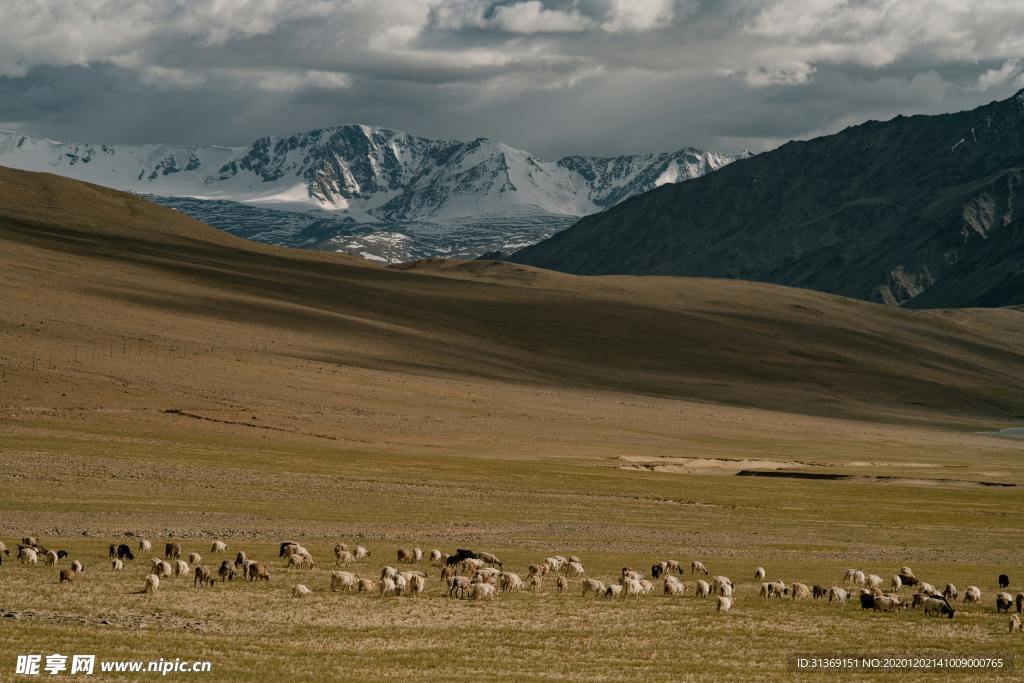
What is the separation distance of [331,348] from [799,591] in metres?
102

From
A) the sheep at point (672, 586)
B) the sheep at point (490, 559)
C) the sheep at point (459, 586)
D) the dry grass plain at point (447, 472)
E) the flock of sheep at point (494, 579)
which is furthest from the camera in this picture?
the sheep at point (490, 559)

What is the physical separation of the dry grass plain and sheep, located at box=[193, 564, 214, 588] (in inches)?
25.3

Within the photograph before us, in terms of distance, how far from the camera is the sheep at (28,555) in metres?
34.3

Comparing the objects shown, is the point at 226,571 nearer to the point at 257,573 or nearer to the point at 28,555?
the point at 257,573

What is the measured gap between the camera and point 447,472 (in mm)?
65875

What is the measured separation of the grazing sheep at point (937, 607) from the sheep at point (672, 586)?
6363mm

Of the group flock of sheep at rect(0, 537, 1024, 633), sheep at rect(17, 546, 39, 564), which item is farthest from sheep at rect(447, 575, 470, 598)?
sheep at rect(17, 546, 39, 564)

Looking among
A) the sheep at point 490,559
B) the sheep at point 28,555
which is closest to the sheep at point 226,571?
the sheep at point 28,555

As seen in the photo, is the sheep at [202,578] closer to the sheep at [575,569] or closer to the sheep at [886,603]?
the sheep at [575,569]

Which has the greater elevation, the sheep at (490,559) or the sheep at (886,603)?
the sheep at (886,603)

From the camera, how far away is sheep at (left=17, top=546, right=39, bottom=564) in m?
34.3

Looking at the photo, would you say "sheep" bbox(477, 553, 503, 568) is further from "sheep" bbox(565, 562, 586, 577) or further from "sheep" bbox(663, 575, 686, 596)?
"sheep" bbox(663, 575, 686, 596)

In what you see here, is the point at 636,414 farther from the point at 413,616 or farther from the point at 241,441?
the point at 413,616

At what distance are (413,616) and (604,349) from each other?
144 metres
